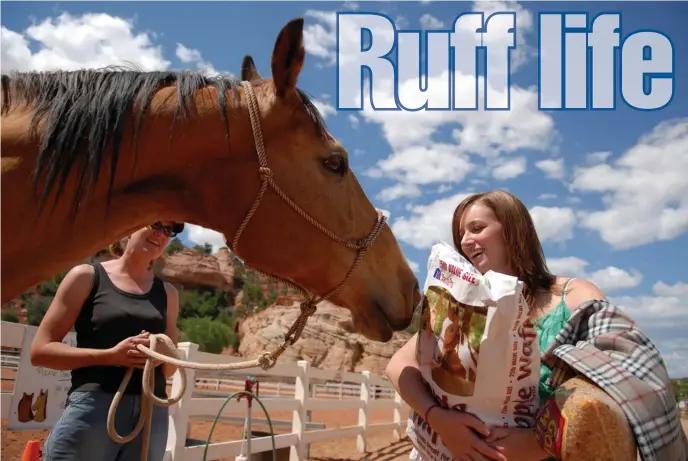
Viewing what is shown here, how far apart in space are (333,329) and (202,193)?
31.6 metres

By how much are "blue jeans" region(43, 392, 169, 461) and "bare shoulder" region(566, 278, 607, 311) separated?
1.84 meters

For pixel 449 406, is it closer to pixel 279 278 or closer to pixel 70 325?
pixel 279 278

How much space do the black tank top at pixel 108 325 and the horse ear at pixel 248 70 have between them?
1.13 metres

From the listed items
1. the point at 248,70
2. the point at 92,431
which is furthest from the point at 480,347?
the point at 92,431

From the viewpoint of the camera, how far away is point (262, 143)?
5.92ft

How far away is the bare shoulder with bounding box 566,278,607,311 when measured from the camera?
1.64 metres

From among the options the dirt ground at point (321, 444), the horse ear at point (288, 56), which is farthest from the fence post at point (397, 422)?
the horse ear at point (288, 56)

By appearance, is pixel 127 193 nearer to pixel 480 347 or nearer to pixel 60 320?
pixel 60 320

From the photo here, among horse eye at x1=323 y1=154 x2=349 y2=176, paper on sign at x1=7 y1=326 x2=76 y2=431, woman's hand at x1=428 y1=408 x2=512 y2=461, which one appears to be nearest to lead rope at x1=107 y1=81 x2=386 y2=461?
horse eye at x1=323 y1=154 x2=349 y2=176

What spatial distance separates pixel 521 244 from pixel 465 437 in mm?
761

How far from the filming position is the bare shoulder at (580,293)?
5.37ft

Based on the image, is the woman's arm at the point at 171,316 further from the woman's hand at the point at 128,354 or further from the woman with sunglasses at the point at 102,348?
the woman's hand at the point at 128,354

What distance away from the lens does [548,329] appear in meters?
1.64

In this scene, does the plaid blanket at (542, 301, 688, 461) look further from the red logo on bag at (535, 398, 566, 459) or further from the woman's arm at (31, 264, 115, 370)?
the woman's arm at (31, 264, 115, 370)
